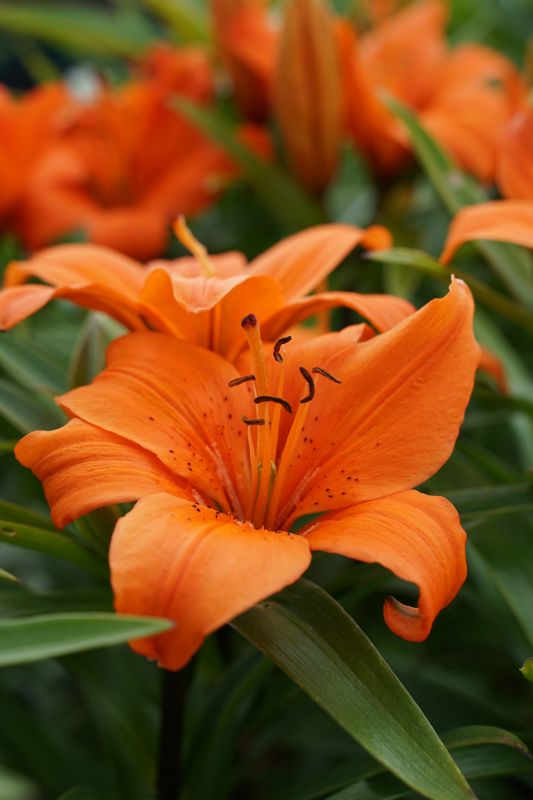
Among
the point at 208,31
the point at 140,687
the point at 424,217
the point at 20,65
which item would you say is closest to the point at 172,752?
the point at 140,687

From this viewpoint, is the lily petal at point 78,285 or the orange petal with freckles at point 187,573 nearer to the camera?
the orange petal with freckles at point 187,573

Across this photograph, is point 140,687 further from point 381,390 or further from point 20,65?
point 20,65

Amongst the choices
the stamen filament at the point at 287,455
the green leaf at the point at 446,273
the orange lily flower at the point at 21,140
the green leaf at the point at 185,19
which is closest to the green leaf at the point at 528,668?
the stamen filament at the point at 287,455

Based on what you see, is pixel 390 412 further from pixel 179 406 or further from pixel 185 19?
pixel 185 19

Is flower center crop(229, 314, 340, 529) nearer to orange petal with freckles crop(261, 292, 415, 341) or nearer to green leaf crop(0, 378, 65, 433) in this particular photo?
orange petal with freckles crop(261, 292, 415, 341)

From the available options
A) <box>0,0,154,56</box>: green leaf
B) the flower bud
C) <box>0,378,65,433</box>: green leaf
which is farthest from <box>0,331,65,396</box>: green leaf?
<box>0,0,154,56</box>: green leaf

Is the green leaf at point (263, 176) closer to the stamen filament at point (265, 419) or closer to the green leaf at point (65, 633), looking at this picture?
the stamen filament at point (265, 419)

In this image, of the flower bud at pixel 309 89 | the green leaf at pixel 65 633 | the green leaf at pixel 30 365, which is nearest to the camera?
the green leaf at pixel 65 633
